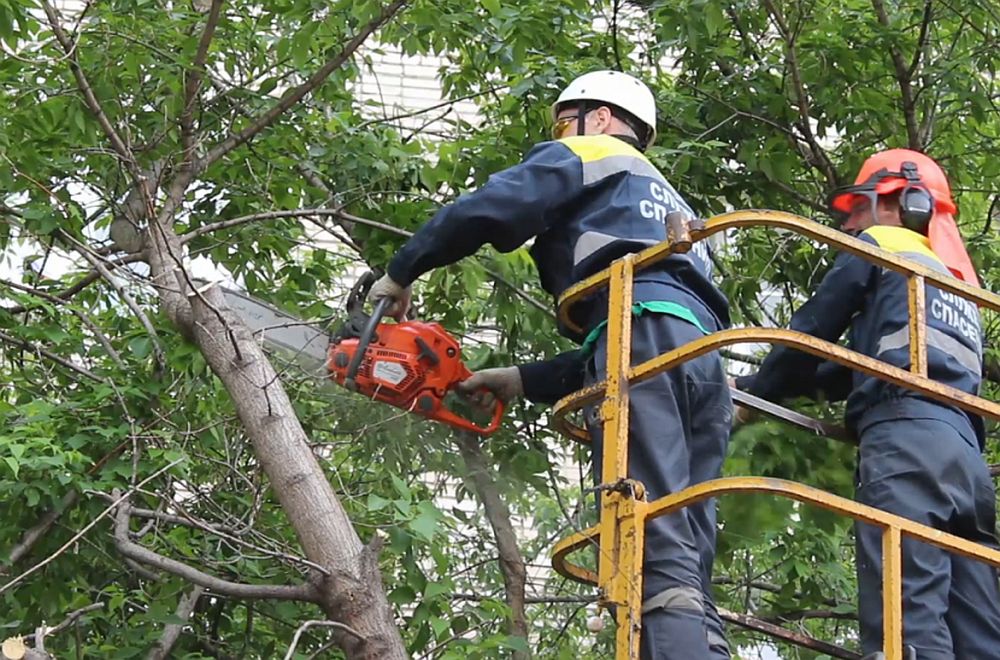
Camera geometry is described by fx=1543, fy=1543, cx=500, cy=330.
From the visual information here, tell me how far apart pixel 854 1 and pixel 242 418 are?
362 cm

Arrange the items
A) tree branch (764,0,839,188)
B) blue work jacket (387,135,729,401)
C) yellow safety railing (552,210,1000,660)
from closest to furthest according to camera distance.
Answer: yellow safety railing (552,210,1000,660) → blue work jacket (387,135,729,401) → tree branch (764,0,839,188)

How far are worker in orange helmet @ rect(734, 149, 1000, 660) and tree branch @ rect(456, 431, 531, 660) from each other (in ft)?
3.45

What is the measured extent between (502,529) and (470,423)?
0.42 m

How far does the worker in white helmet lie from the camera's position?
3775 millimetres

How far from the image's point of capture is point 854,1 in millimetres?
6879

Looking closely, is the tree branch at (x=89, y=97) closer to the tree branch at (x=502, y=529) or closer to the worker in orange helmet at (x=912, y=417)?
the tree branch at (x=502, y=529)

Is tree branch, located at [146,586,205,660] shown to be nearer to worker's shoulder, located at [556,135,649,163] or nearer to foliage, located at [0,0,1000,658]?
foliage, located at [0,0,1000,658]

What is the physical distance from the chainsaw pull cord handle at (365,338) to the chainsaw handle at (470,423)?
1.13 feet

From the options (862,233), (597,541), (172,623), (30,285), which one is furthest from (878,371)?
(30,285)

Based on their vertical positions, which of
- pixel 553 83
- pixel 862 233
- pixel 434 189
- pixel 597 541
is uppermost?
pixel 553 83

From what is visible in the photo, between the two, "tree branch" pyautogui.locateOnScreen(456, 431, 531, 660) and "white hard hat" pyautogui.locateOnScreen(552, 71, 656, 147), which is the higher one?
"white hard hat" pyautogui.locateOnScreen(552, 71, 656, 147)

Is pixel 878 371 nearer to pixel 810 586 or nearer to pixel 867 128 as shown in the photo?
pixel 810 586

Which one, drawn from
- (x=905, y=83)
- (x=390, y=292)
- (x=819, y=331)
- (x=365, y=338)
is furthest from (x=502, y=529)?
(x=905, y=83)

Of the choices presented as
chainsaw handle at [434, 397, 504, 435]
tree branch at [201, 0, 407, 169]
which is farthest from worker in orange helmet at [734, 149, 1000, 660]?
tree branch at [201, 0, 407, 169]
